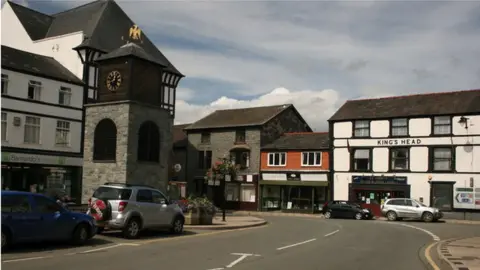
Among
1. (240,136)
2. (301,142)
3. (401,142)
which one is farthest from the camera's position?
(240,136)

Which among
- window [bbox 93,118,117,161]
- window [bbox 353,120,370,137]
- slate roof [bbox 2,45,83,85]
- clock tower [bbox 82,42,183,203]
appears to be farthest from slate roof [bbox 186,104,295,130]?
window [bbox 93,118,117,161]

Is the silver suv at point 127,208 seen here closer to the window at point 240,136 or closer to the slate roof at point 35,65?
the slate roof at point 35,65

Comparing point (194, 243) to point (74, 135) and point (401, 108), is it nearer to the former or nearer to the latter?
point (74, 135)

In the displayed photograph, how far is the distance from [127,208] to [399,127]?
101 ft

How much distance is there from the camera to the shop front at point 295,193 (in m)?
45.7

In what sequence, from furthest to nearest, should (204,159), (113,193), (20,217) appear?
(204,159)
(113,193)
(20,217)

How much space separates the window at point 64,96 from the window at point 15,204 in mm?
27317

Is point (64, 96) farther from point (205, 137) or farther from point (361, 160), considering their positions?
point (361, 160)

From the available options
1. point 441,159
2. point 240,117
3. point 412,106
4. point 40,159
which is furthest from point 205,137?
point 441,159

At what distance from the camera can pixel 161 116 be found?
2644cm

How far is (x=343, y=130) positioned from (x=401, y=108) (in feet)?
17.1

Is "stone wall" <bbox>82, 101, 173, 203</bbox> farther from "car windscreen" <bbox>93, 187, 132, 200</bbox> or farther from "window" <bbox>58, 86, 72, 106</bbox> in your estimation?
"window" <bbox>58, 86, 72, 106</bbox>

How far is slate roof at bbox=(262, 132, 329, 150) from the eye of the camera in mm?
46469

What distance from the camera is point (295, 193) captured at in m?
47.4
